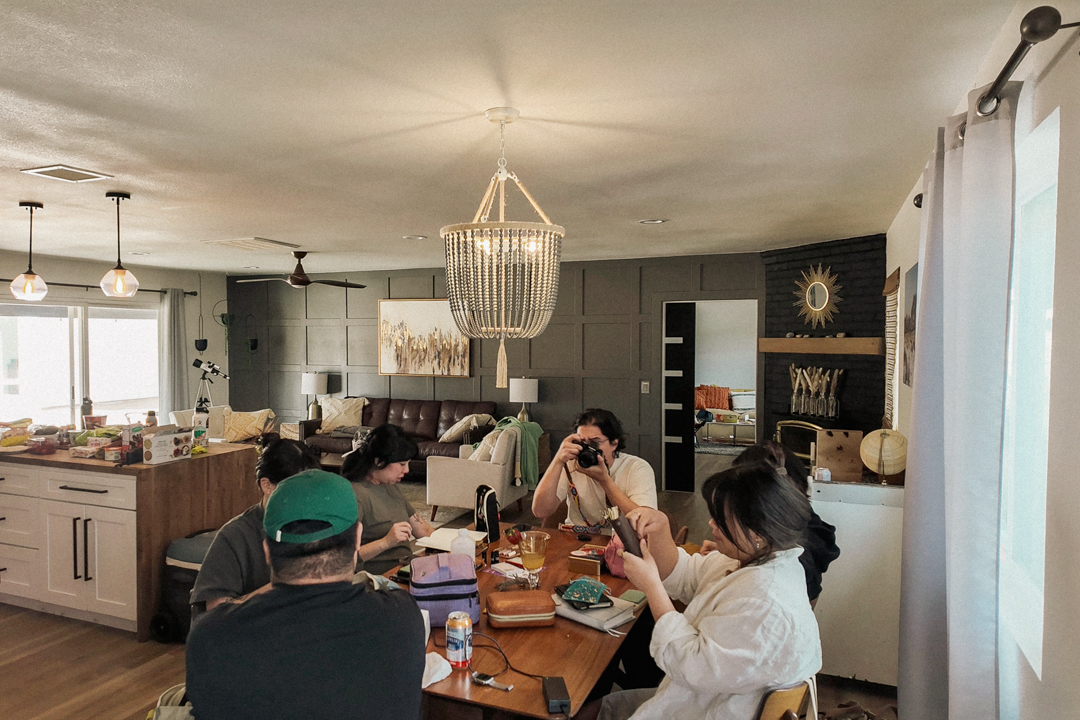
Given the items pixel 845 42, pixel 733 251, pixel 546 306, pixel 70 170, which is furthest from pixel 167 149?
pixel 733 251

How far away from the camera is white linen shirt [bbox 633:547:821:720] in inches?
61.0

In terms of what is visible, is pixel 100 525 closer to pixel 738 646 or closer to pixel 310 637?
pixel 310 637

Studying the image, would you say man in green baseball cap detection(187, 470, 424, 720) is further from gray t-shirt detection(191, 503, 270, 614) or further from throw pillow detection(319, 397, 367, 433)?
throw pillow detection(319, 397, 367, 433)

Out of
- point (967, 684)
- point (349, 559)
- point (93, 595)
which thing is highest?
point (349, 559)

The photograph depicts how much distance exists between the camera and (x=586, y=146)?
293cm

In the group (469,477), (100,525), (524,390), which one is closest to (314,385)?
(524,390)

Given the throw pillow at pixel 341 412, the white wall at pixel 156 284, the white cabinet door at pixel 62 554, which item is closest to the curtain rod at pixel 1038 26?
the white cabinet door at pixel 62 554

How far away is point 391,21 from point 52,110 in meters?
1.61

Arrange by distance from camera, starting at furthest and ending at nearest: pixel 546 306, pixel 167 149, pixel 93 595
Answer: pixel 93 595
pixel 167 149
pixel 546 306

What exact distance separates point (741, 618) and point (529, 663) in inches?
25.3

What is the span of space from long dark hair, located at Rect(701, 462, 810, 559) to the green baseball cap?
3.23ft

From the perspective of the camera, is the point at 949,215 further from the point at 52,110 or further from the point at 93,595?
the point at 93,595

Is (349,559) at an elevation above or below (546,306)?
below

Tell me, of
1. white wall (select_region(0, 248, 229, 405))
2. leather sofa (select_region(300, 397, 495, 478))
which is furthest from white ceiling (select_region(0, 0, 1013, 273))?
leather sofa (select_region(300, 397, 495, 478))
